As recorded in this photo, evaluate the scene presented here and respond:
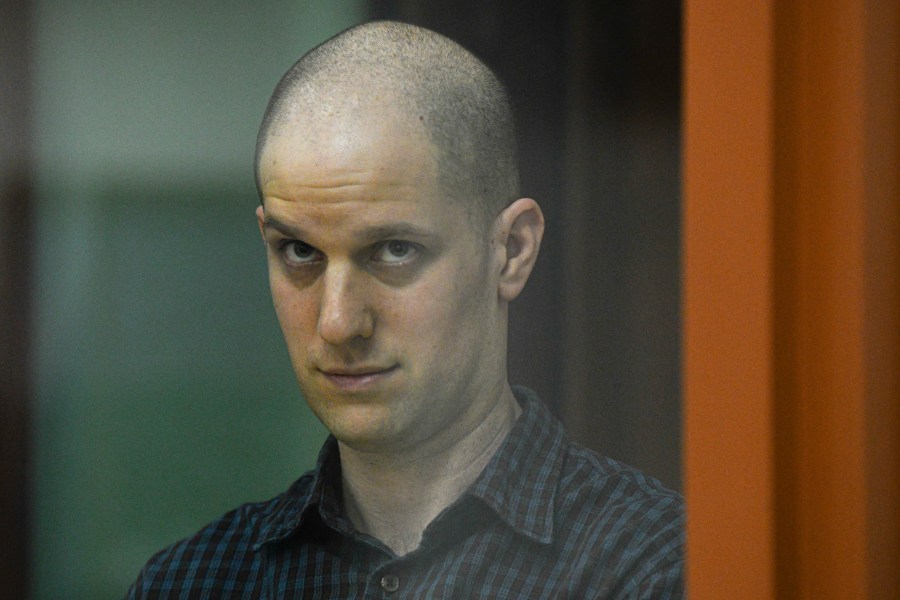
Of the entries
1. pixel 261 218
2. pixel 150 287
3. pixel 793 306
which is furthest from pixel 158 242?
pixel 793 306

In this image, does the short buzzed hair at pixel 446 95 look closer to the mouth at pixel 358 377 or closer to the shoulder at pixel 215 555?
the mouth at pixel 358 377

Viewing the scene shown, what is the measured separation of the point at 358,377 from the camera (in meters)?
1.20

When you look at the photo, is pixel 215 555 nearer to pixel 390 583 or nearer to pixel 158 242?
pixel 390 583

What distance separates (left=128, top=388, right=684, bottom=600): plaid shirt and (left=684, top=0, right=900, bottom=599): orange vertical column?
0.07 m

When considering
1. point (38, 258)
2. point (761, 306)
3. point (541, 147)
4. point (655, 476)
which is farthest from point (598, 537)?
point (38, 258)

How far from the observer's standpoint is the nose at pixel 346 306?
1.17 m

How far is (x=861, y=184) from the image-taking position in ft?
3.64

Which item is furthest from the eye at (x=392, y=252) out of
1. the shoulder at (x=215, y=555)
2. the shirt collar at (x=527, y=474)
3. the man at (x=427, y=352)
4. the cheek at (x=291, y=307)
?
the shoulder at (x=215, y=555)

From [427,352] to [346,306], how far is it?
11 centimetres

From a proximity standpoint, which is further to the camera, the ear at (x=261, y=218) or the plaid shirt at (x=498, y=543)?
the ear at (x=261, y=218)

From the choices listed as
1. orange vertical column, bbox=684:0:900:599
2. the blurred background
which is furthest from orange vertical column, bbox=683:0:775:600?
the blurred background

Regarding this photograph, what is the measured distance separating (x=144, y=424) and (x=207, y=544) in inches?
7.1

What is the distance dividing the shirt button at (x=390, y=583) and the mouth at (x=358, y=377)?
23 centimetres

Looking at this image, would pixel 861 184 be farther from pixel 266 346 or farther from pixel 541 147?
pixel 266 346
